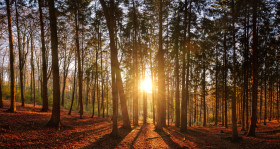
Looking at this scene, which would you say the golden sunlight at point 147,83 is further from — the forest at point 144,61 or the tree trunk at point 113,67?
the tree trunk at point 113,67

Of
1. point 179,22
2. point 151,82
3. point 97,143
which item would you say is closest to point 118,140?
point 97,143

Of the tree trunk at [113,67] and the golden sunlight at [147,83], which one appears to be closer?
the tree trunk at [113,67]

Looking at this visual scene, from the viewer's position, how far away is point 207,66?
62.5 feet

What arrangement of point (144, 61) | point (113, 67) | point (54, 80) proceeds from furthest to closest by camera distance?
point (144, 61) < point (113, 67) < point (54, 80)

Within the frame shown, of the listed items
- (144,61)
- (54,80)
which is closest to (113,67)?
(54,80)

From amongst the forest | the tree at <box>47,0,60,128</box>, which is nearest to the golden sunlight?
the forest

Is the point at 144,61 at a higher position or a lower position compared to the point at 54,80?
higher

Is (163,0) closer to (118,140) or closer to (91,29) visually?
(91,29)

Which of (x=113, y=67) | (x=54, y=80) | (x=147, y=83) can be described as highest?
(x=113, y=67)

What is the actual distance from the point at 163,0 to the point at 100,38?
8.83 m

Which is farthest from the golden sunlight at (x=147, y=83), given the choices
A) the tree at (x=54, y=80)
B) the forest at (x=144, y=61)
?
the tree at (x=54, y=80)

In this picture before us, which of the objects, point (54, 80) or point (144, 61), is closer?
point (54, 80)

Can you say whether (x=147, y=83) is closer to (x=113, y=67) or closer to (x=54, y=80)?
(x=113, y=67)

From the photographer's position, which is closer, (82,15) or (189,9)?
(189,9)
